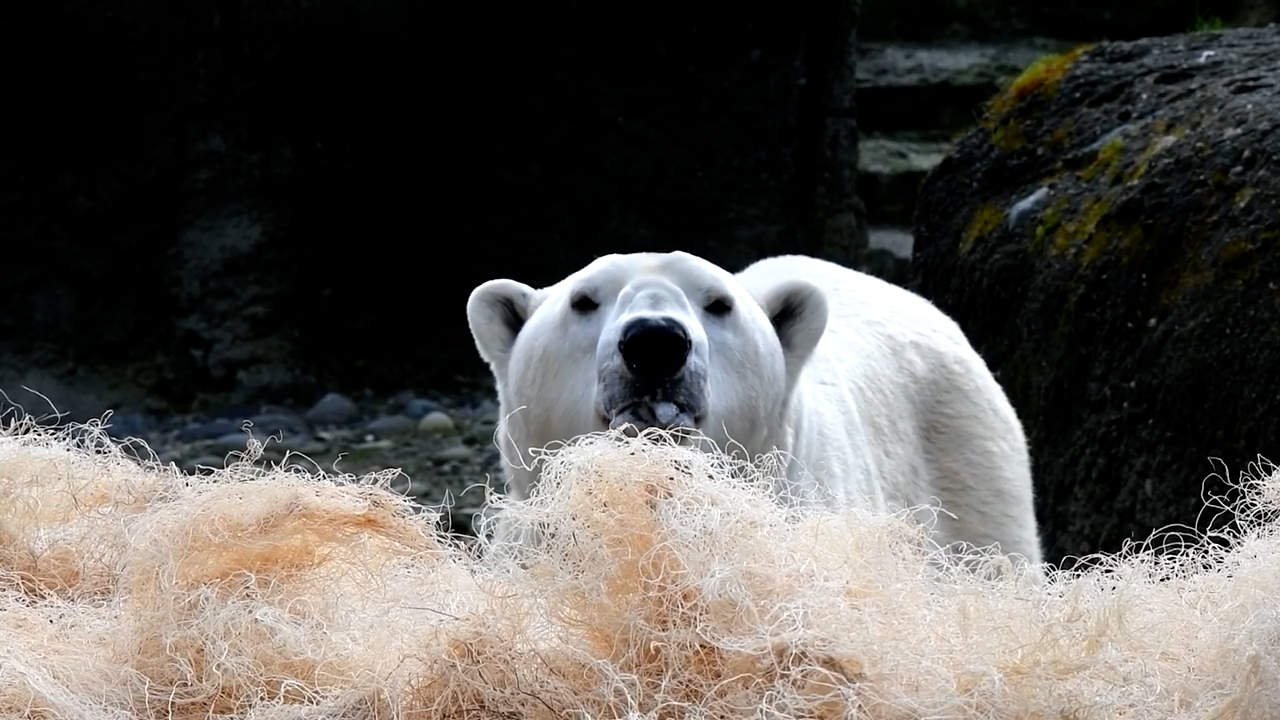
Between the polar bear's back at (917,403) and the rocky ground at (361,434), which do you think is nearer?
the polar bear's back at (917,403)

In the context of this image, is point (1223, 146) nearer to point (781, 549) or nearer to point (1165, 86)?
point (1165, 86)

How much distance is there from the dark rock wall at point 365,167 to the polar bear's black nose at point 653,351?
410 cm

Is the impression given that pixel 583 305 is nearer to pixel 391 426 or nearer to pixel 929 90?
pixel 391 426

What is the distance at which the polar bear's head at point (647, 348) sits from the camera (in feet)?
7.57

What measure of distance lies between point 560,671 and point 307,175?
5113 mm

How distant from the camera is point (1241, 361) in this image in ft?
10.5

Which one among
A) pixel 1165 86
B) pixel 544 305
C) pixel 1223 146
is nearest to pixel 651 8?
pixel 1165 86

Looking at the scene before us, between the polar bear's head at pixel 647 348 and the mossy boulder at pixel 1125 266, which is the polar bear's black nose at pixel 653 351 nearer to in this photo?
the polar bear's head at pixel 647 348

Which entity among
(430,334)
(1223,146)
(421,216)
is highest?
(1223,146)

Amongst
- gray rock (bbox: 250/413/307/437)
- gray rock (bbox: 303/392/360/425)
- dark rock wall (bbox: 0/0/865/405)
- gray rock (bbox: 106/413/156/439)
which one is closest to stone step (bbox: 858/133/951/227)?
dark rock wall (bbox: 0/0/865/405)

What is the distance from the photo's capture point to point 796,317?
2740 mm

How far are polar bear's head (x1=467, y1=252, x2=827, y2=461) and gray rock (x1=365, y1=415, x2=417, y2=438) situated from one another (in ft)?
10.9

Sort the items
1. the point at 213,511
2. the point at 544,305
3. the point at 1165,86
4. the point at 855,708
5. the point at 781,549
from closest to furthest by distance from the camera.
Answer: the point at 855,708 < the point at 781,549 < the point at 213,511 < the point at 544,305 < the point at 1165,86

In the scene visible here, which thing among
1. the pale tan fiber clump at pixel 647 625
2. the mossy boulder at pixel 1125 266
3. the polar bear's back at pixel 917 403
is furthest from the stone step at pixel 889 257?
the pale tan fiber clump at pixel 647 625
